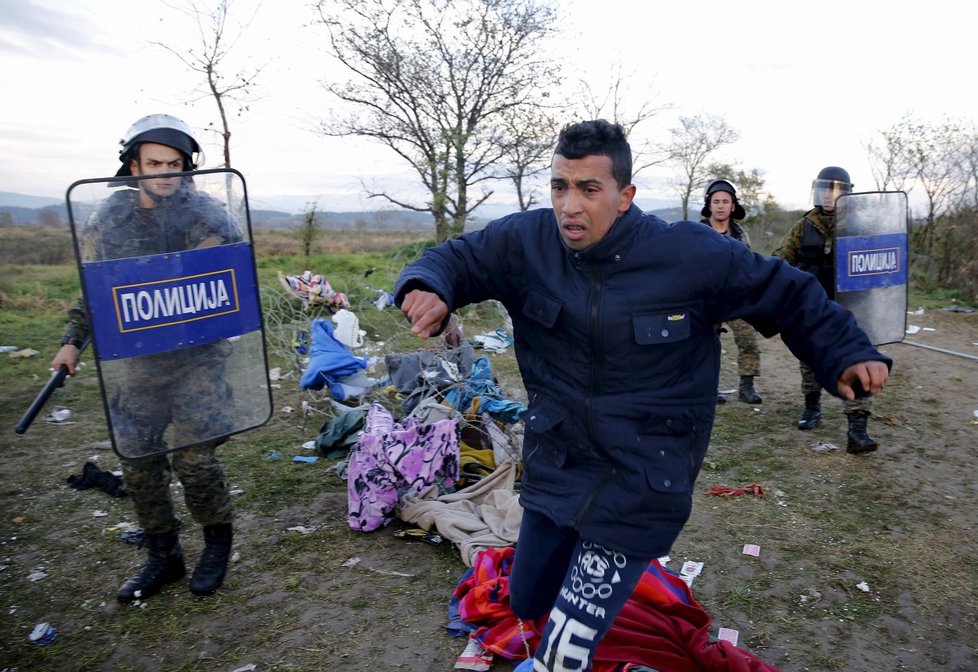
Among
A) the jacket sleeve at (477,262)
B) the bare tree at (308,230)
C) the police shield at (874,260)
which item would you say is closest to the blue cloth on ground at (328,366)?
the jacket sleeve at (477,262)

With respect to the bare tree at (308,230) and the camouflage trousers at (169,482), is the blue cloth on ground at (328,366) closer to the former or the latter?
the camouflage trousers at (169,482)

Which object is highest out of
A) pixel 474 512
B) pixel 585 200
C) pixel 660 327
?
pixel 585 200

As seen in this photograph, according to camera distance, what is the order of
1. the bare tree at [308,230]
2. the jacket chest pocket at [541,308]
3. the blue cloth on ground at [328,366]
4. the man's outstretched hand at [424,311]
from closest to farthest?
the man's outstretched hand at [424,311] < the jacket chest pocket at [541,308] < the blue cloth on ground at [328,366] < the bare tree at [308,230]

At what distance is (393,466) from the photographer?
150 inches

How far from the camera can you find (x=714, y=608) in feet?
9.92

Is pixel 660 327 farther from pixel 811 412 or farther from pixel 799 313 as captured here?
pixel 811 412

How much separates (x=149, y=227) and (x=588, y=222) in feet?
5.92

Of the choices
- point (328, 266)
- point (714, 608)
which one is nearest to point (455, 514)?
point (714, 608)

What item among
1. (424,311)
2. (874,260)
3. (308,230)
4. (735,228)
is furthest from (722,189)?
(308,230)

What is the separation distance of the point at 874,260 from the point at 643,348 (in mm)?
3346

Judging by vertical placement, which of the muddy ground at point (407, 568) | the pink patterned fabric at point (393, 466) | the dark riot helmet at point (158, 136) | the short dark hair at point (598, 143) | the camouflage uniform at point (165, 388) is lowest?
the muddy ground at point (407, 568)

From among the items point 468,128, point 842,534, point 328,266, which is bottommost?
point 842,534

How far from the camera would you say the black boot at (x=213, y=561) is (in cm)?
310

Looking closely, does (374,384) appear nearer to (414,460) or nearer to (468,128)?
(414,460)
